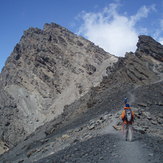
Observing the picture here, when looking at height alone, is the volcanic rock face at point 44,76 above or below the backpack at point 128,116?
above

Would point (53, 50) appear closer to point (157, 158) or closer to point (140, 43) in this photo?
point (140, 43)

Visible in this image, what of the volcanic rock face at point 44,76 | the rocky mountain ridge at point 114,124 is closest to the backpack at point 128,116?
the rocky mountain ridge at point 114,124

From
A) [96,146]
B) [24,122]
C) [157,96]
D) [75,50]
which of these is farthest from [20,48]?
[96,146]

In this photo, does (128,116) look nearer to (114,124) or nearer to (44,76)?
(114,124)

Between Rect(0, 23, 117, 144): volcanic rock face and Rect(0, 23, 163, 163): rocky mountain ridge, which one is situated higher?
Rect(0, 23, 117, 144): volcanic rock face

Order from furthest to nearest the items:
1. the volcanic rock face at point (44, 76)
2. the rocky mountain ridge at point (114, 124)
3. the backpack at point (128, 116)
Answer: the volcanic rock face at point (44, 76) → the backpack at point (128, 116) → the rocky mountain ridge at point (114, 124)

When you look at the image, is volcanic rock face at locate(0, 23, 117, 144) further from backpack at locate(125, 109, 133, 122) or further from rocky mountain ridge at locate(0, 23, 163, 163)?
backpack at locate(125, 109, 133, 122)

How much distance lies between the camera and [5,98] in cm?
7031

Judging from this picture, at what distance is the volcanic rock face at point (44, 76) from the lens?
65562mm

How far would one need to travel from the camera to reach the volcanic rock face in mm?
65562

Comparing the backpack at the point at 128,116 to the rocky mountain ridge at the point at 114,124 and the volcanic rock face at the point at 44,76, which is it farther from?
the volcanic rock face at the point at 44,76

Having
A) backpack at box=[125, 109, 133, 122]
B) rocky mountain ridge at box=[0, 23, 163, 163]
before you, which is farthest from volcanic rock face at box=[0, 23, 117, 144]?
backpack at box=[125, 109, 133, 122]

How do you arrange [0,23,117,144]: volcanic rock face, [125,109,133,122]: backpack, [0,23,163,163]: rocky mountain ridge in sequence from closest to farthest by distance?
1. [0,23,163,163]: rocky mountain ridge
2. [125,109,133,122]: backpack
3. [0,23,117,144]: volcanic rock face

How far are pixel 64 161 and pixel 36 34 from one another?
89.2m
